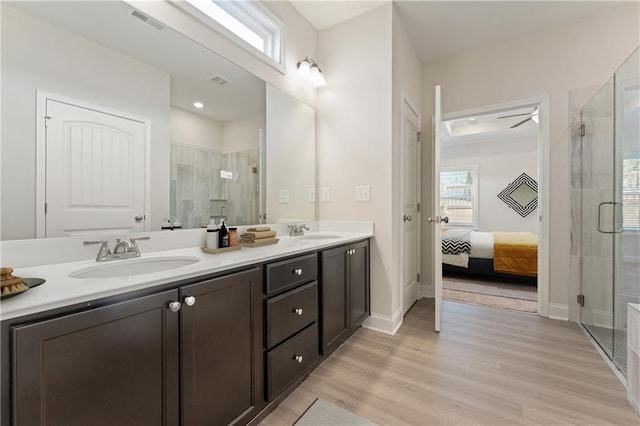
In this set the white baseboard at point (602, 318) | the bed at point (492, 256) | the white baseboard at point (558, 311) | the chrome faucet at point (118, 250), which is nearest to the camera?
the chrome faucet at point (118, 250)

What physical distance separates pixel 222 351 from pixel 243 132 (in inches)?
54.9

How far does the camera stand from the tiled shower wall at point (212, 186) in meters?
1.54

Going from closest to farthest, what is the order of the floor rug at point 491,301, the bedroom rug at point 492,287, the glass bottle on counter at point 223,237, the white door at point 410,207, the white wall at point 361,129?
the glass bottle on counter at point 223,237, the white wall at point 361,129, the white door at point 410,207, the floor rug at point 491,301, the bedroom rug at point 492,287

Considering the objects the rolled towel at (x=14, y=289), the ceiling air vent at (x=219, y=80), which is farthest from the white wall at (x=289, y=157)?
the rolled towel at (x=14, y=289)

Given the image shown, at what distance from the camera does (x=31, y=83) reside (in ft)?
3.42

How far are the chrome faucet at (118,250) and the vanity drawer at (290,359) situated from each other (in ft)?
2.57

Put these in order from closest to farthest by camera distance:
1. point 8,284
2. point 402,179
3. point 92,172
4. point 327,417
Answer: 1. point 8,284
2. point 92,172
3. point 327,417
4. point 402,179

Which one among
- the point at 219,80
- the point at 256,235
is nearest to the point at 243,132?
the point at 219,80

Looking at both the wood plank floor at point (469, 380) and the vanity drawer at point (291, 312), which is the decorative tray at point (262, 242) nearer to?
the vanity drawer at point (291, 312)

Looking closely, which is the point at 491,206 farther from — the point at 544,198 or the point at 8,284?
the point at 8,284

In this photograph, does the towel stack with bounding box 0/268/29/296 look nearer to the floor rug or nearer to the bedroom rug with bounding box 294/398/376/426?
the bedroom rug with bounding box 294/398/376/426

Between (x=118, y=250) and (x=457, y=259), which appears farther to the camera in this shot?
(x=457, y=259)

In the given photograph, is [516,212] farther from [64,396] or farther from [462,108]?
[64,396]

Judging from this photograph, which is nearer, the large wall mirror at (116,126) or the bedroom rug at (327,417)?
the large wall mirror at (116,126)
